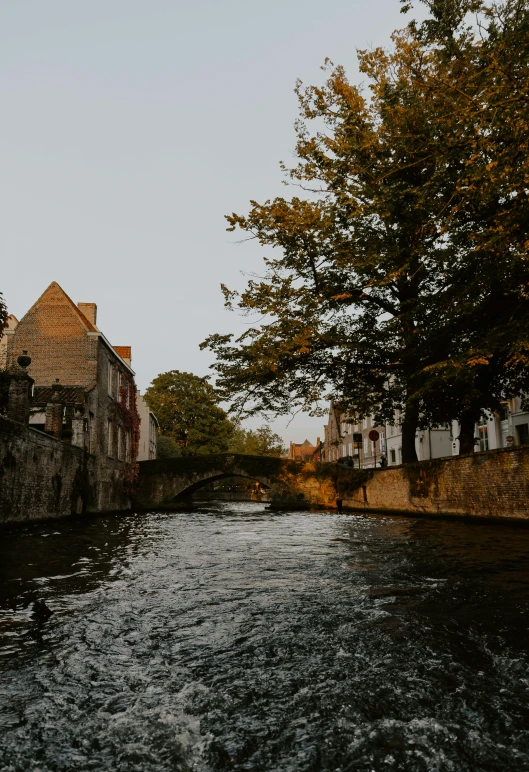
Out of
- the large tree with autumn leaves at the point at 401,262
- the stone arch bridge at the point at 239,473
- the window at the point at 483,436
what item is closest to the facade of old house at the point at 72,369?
the stone arch bridge at the point at 239,473

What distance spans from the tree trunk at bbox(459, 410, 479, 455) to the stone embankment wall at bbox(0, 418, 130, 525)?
13.4 meters

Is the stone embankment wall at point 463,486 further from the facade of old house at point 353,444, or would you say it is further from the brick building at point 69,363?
the brick building at point 69,363

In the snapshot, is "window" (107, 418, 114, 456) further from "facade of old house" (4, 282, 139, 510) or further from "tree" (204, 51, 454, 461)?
"tree" (204, 51, 454, 461)

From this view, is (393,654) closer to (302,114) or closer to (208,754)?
(208,754)

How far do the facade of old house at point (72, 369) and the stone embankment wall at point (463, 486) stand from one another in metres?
12.5

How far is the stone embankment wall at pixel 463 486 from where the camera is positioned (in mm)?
14147

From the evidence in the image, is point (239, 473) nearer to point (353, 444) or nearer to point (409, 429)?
point (353, 444)

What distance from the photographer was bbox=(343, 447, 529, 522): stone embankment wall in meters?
14.1

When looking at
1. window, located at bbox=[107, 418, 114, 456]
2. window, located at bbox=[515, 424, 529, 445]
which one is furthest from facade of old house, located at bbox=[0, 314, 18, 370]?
window, located at bbox=[515, 424, 529, 445]

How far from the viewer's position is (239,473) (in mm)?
32312

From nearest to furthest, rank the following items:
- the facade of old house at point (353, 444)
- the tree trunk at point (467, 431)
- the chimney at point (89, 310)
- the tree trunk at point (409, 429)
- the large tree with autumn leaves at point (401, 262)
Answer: the large tree with autumn leaves at point (401, 262) < the tree trunk at point (467, 431) < the tree trunk at point (409, 429) < the chimney at point (89, 310) < the facade of old house at point (353, 444)

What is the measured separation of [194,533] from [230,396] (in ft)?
29.0

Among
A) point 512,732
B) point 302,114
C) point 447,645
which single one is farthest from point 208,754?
point 302,114

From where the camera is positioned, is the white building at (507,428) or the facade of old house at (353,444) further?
the facade of old house at (353,444)
